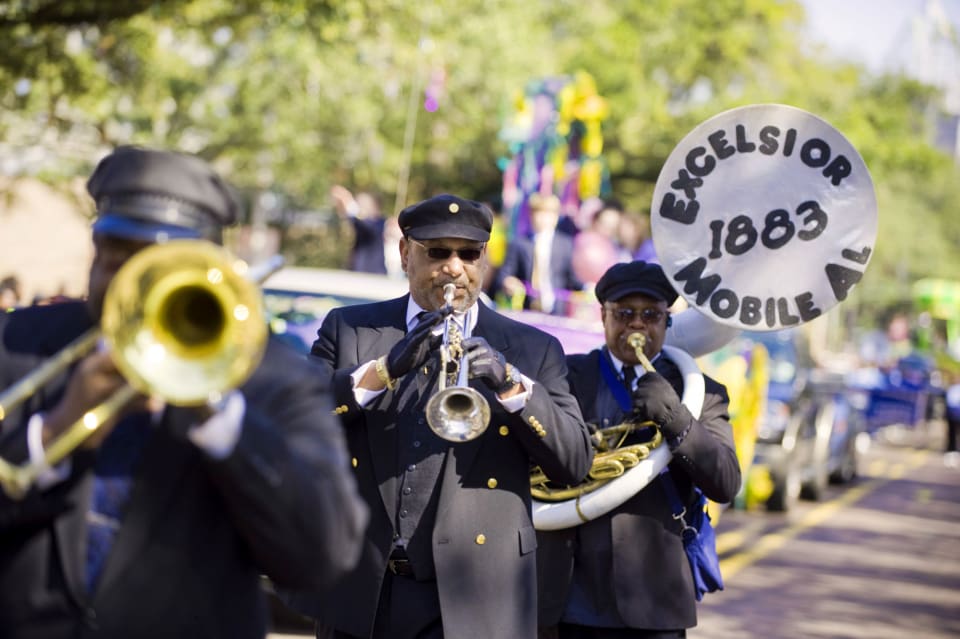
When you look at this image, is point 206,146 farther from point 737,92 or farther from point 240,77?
point 737,92

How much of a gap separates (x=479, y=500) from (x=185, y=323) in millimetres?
1826

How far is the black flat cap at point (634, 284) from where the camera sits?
16.0ft

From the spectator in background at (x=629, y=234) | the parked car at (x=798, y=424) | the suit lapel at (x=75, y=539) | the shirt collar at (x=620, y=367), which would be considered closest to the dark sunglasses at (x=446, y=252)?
the shirt collar at (x=620, y=367)

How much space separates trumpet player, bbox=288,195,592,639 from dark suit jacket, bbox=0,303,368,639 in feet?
3.97

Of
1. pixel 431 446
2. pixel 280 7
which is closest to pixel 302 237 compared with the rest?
pixel 280 7

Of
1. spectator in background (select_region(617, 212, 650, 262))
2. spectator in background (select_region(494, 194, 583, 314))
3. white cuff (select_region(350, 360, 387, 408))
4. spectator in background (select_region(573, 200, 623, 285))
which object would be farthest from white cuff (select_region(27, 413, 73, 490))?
spectator in background (select_region(617, 212, 650, 262))

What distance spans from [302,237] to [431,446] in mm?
28040

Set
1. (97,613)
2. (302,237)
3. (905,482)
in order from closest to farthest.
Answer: (97,613)
(905,482)
(302,237)

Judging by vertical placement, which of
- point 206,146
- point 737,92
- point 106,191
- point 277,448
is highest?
point 737,92

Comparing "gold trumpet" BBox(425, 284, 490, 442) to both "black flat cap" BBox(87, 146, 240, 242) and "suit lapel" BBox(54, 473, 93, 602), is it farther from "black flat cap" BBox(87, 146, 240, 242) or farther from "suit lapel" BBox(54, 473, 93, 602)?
"suit lapel" BBox(54, 473, 93, 602)

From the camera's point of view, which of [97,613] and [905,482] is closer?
[97,613]

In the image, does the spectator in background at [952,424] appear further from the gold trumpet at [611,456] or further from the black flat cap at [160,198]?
the black flat cap at [160,198]

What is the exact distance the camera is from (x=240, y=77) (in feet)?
68.5

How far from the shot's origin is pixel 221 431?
2.43 meters
